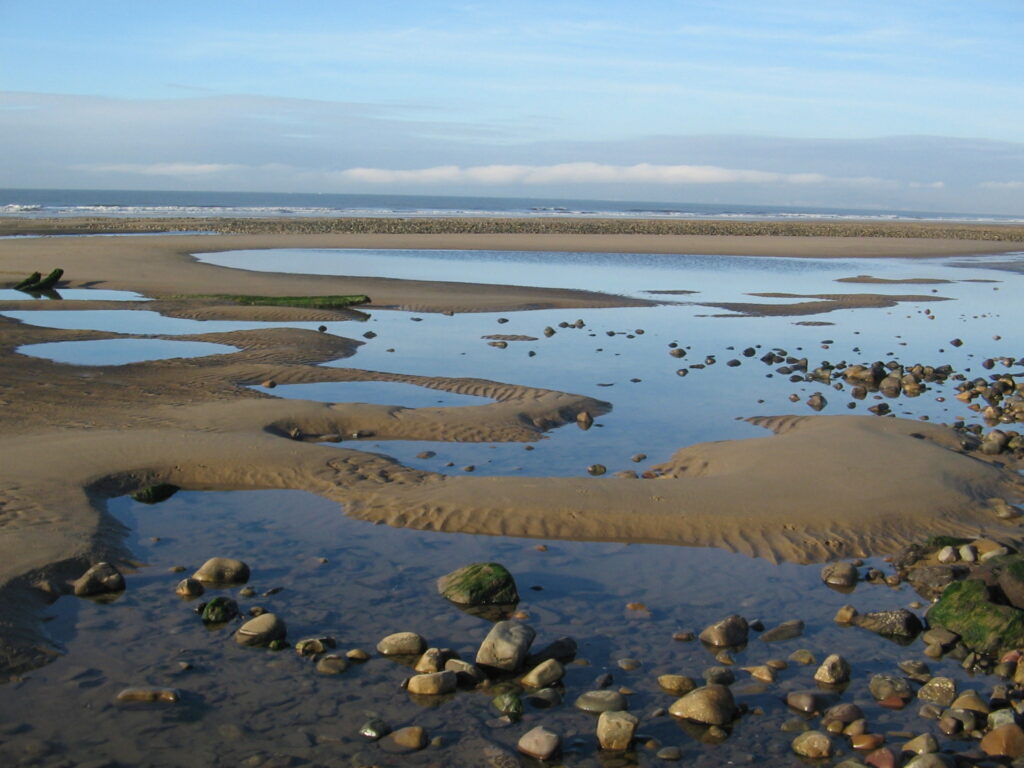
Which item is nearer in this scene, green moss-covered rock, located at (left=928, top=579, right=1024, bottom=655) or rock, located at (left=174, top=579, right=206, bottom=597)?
green moss-covered rock, located at (left=928, top=579, right=1024, bottom=655)

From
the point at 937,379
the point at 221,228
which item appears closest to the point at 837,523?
the point at 937,379

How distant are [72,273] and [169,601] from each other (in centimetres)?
3154

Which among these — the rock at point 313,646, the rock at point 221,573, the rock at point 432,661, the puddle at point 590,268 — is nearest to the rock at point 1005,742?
the rock at point 432,661

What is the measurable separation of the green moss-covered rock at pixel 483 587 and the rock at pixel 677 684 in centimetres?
195

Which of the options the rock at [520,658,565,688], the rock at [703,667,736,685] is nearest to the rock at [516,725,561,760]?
the rock at [520,658,565,688]

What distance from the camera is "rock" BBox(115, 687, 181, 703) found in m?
7.20

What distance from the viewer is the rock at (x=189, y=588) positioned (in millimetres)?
9047

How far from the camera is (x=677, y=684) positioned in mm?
7590

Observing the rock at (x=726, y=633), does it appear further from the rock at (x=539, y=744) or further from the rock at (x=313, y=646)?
the rock at (x=313, y=646)

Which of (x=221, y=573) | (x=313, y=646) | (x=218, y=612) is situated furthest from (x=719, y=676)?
(x=221, y=573)

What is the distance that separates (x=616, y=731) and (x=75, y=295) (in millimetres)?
29135

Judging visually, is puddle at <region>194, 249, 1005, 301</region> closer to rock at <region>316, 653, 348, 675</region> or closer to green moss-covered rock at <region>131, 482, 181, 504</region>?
green moss-covered rock at <region>131, 482, 181, 504</region>

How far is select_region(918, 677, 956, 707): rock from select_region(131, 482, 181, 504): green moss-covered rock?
845cm

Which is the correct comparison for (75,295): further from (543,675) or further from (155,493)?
(543,675)
